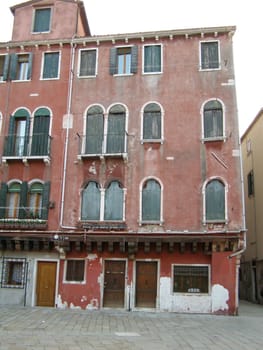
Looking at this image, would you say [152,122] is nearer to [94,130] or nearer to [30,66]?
[94,130]

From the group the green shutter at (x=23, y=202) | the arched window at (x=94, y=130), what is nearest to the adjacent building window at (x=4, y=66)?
the arched window at (x=94, y=130)

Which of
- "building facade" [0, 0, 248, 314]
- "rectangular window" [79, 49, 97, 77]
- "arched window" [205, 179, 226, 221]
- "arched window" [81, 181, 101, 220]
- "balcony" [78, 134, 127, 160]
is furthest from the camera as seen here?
"rectangular window" [79, 49, 97, 77]

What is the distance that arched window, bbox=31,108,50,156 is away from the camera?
21188 mm

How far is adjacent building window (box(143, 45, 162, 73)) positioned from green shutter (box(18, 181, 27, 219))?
895 centimetres

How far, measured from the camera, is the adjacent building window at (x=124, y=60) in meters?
22.0

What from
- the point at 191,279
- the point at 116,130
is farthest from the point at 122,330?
the point at 116,130

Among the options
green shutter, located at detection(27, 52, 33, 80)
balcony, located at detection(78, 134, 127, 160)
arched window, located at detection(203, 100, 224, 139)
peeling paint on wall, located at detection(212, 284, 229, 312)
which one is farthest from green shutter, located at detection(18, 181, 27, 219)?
peeling paint on wall, located at detection(212, 284, 229, 312)

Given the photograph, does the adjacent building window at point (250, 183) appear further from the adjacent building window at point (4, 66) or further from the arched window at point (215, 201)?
the adjacent building window at point (4, 66)

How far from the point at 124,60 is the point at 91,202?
8.14 meters

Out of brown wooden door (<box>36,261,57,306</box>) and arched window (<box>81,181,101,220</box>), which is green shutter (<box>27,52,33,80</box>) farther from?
brown wooden door (<box>36,261,57,306</box>)

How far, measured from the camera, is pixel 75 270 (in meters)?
19.9

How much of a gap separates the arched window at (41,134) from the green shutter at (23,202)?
179cm

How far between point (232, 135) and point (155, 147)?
389 cm

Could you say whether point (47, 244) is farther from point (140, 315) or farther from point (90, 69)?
point (90, 69)
